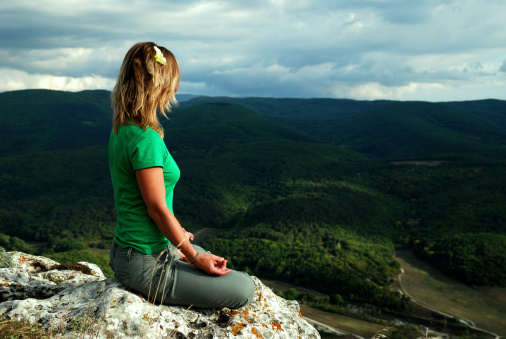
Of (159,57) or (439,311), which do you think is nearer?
(159,57)

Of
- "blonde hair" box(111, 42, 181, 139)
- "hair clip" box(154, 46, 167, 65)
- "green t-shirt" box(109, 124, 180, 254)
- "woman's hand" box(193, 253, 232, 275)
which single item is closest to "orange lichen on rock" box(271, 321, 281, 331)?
"woman's hand" box(193, 253, 232, 275)

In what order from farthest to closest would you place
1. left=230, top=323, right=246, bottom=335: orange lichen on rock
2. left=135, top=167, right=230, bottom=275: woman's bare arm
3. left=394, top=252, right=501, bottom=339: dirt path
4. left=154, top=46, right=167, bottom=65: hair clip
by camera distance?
left=394, top=252, right=501, bottom=339: dirt path → left=230, top=323, right=246, bottom=335: orange lichen on rock → left=154, top=46, right=167, bottom=65: hair clip → left=135, top=167, right=230, bottom=275: woman's bare arm

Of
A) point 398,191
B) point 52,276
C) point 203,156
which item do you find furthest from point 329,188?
point 52,276

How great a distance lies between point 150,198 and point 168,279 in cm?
96

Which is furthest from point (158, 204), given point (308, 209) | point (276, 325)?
point (308, 209)

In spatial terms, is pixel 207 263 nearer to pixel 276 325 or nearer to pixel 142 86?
pixel 276 325

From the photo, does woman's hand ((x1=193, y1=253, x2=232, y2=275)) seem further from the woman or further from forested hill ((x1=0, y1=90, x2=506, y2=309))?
forested hill ((x1=0, y1=90, x2=506, y2=309))

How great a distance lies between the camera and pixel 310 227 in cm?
10431

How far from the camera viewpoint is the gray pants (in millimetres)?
4340

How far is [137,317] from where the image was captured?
13.6 feet

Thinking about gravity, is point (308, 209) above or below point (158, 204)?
below

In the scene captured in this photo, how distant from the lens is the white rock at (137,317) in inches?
159

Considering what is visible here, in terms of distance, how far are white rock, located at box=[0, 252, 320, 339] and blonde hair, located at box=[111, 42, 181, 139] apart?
173cm

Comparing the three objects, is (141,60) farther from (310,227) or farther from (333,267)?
(310,227)
